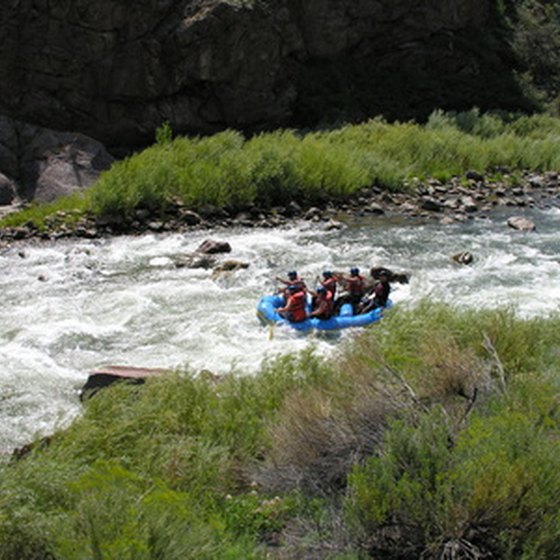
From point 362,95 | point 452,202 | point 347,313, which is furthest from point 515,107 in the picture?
point 347,313

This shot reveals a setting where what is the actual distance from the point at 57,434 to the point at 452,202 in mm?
15080

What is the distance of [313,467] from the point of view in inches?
185

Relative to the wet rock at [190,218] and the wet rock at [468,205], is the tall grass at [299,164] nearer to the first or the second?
the wet rock at [190,218]

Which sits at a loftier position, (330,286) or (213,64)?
(213,64)

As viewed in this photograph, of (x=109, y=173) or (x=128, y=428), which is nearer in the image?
(x=128, y=428)

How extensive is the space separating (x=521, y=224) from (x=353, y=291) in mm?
6765

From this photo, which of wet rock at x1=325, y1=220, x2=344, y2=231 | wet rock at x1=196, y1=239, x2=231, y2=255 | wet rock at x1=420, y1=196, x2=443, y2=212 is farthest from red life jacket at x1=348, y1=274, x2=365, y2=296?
wet rock at x1=420, y1=196, x2=443, y2=212

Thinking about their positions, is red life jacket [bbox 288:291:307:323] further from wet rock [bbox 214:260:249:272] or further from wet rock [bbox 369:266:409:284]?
wet rock [bbox 214:260:249:272]

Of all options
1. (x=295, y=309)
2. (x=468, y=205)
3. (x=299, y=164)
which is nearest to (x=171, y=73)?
(x=299, y=164)

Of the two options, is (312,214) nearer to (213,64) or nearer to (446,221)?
(446,221)

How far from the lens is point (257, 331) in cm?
1005

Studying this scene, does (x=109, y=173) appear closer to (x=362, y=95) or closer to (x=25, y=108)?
(x=25, y=108)

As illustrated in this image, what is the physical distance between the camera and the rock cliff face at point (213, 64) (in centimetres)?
2214

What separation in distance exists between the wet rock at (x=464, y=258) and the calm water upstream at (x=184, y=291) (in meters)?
0.17
